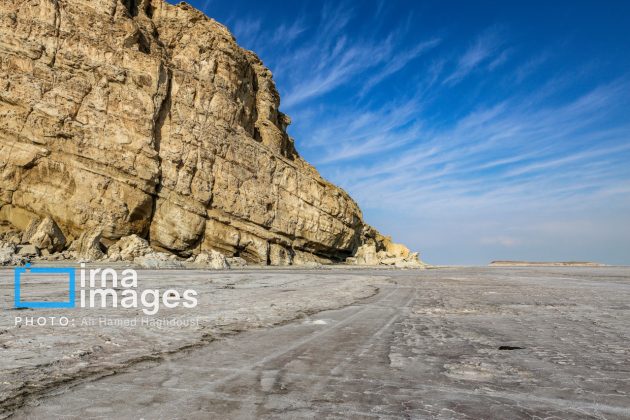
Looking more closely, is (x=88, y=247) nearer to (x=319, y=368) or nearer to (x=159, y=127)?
(x=159, y=127)

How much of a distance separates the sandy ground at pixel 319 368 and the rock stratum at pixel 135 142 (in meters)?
28.8

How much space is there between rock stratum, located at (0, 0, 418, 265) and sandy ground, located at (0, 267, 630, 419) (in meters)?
28.8

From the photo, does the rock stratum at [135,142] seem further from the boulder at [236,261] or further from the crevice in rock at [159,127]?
the boulder at [236,261]

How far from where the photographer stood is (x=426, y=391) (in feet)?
11.2

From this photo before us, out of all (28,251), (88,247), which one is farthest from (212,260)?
(28,251)

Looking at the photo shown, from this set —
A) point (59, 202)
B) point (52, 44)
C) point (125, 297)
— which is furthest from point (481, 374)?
point (52, 44)

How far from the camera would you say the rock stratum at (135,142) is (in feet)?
105

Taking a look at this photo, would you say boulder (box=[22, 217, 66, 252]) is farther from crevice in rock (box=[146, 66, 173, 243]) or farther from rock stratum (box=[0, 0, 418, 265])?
crevice in rock (box=[146, 66, 173, 243])

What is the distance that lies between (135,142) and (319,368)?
36.2 meters

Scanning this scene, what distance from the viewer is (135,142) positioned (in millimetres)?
35250

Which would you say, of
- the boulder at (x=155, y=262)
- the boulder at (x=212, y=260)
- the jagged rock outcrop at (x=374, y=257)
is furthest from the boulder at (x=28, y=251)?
the jagged rock outcrop at (x=374, y=257)

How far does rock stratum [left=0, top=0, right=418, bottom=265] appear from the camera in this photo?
32.0 metres

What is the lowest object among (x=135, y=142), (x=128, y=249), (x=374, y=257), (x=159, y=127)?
(x=374, y=257)

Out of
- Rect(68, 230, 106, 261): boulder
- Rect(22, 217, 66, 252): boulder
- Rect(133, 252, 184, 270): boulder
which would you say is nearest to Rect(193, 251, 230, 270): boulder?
Rect(133, 252, 184, 270): boulder
